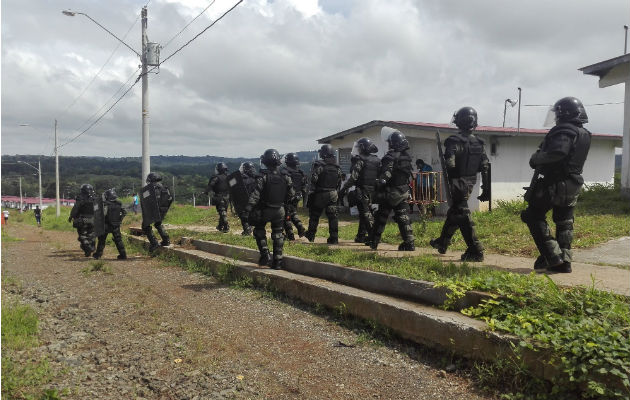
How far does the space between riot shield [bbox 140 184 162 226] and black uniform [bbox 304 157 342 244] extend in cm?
401

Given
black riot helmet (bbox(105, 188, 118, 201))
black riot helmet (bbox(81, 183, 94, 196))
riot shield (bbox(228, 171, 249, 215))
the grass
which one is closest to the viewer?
the grass

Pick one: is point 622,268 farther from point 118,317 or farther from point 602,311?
point 118,317

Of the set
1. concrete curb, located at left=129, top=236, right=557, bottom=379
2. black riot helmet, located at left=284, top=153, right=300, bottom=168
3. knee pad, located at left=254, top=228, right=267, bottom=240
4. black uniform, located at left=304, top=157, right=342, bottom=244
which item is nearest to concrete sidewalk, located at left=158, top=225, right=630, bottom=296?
black uniform, located at left=304, top=157, right=342, bottom=244

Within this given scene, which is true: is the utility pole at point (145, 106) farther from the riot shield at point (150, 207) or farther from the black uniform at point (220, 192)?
the riot shield at point (150, 207)

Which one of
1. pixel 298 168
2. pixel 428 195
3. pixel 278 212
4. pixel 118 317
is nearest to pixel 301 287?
pixel 278 212

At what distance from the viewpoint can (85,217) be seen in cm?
1290

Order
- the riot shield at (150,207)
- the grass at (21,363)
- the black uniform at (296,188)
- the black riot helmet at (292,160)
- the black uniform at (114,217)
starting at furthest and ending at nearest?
the black uniform at (114,217)
the riot shield at (150,207)
the black uniform at (296,188)
the black riot helmet at (292,160)
the grass at (21,363)

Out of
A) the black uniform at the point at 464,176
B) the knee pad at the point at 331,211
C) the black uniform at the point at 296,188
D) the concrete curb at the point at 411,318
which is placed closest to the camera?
the concrete curb at the point at 411,318

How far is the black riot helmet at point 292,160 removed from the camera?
10336 mm

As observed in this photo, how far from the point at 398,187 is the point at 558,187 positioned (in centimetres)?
276

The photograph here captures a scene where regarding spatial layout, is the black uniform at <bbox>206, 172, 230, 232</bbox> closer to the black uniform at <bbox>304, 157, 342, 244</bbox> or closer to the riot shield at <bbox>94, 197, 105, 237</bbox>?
the riot shield at <bbox>94, 197, 105, 237</bbox>

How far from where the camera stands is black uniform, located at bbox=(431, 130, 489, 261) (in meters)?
6.50

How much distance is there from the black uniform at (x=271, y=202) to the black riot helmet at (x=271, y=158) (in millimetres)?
57

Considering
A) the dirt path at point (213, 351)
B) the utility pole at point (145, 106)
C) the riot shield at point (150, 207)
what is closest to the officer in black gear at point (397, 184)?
the dirt path at point (213, 351)
